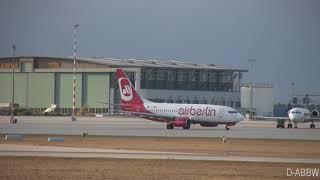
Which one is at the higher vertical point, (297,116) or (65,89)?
(65,89)

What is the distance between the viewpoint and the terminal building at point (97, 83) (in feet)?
505

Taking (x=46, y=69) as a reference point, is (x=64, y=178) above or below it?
below

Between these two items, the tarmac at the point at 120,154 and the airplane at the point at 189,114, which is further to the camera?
the airplane at the point at 189,114

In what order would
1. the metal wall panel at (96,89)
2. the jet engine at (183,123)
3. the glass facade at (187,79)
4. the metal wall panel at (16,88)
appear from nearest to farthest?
the jet engine at (183,123), the metal wall panel at (96,89), the metal wall panel at (16,88), the glass facade at (187,79)

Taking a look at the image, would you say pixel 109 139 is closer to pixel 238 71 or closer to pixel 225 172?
pixel 225 172

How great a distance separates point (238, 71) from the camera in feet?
584

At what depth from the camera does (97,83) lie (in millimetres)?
154125

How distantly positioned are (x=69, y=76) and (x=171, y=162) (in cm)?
11755

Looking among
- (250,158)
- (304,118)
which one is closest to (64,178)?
(250,158)

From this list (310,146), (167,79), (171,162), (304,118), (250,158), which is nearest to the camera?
(171,162)

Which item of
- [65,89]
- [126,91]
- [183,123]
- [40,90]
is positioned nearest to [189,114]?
[183,123]

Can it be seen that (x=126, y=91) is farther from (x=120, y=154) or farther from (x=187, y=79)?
(x=187, y=79)

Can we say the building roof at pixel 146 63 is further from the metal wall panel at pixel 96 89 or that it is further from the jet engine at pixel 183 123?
the jet engine at pixel 183 123

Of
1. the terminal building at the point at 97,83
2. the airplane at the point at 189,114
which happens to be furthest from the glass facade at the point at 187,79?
the airplane at the point at 189,114
